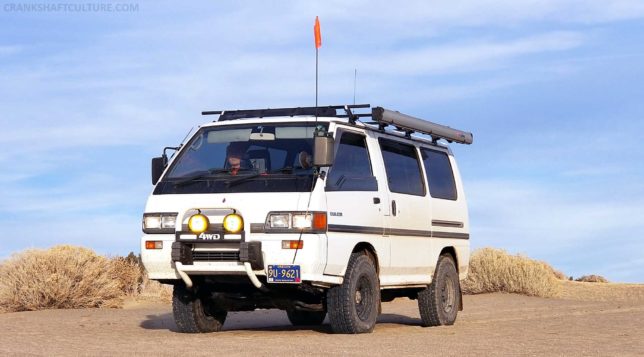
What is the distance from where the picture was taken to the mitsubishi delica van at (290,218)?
11.7 metres

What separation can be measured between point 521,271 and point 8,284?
11804mm

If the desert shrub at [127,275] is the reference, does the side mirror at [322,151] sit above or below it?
above

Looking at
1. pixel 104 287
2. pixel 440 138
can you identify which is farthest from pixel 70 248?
pixel 440 138

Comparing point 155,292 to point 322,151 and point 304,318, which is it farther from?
point 322,151

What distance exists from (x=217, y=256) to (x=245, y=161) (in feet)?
4.13

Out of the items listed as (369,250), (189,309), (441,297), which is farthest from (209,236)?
(441,297)

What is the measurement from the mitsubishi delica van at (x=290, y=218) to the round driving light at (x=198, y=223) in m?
0.01

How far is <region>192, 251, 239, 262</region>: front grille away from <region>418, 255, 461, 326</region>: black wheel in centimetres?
396

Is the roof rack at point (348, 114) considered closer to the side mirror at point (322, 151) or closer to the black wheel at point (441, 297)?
the side mirror at point (322, 151)

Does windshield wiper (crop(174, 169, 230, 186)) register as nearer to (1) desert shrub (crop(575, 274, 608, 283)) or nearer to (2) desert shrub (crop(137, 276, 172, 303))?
(2) desert shrub (crop(137, 276, 172, 303))

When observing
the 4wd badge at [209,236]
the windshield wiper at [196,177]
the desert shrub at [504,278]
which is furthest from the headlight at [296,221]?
the desert shrub at [504,278]

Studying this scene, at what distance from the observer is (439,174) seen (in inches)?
619

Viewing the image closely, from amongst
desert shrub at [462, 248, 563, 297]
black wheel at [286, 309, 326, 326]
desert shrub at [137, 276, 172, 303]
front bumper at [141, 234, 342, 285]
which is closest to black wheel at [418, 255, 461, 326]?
black wheel at [286, 309, 326, 326]

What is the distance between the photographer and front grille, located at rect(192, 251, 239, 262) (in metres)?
11.9
